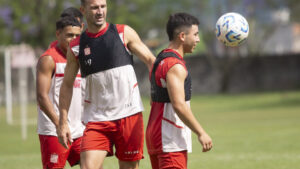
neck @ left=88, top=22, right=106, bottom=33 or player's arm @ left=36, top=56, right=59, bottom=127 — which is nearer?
neck @ left=88, top=22, right=106, bottom=33

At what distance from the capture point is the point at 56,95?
867 cm

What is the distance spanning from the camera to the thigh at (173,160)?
262 inches

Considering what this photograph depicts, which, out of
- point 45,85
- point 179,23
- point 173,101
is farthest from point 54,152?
point 179,23

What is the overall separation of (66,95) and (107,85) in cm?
53

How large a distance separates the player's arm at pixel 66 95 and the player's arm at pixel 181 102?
1.33m

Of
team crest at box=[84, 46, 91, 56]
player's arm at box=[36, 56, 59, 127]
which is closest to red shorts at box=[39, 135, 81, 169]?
player's arm at box=[36, 56, 59, 127]

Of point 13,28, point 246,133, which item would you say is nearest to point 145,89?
point 13,28

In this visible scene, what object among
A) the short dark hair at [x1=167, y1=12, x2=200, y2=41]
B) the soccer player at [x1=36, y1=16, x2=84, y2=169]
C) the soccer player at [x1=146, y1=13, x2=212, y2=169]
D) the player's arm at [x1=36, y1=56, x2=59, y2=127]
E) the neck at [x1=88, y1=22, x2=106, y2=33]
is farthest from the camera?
the soccer player at [x1=36, y1=16, x2=84, y2=169]

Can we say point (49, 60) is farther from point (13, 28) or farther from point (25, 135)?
point (13, 28)

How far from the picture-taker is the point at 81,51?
7.37m

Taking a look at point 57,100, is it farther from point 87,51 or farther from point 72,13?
point 87,51

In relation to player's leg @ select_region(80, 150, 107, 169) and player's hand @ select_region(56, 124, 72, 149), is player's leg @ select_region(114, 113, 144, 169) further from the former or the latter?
player's hand @ select_region(56, 124, 72, 149)

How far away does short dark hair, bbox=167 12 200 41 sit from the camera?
6.90 m

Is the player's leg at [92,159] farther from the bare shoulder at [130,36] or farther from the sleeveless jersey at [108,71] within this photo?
the bare shoulder at [130,36]
